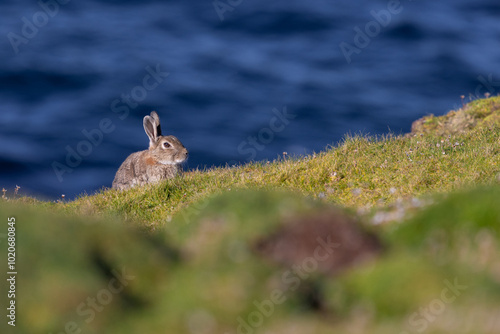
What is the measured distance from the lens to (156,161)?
19.9 m

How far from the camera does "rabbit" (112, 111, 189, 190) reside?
64.5ft

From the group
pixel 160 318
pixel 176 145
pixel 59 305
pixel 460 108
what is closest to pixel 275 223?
pixel 160 318

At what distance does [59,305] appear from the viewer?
7.68 metres

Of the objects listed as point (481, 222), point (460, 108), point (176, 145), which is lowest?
point (176, 145)

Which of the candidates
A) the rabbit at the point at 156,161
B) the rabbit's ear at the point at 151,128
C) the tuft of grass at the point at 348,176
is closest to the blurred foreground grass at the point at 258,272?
the tuft of grass at the point at 348,176

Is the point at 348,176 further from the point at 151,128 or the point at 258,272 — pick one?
the point at 258,272

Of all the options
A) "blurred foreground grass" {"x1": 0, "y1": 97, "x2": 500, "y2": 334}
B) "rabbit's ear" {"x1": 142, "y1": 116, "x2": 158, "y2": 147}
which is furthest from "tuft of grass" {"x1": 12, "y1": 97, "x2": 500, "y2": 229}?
"blurred foreground grass" {"x1": 0, "y1": 97, "x2": 500, "y2": 334}

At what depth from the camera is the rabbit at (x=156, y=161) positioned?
1967 centimetres

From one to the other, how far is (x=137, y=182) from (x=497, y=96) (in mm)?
11694

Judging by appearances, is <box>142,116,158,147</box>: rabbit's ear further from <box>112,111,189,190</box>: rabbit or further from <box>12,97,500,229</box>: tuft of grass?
<box>12,97,500,229</box>: tuft of grass

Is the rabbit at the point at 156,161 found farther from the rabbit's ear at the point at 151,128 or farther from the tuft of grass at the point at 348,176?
the tuft of grass at the point at 348,176

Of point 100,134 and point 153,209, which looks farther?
point 100,134

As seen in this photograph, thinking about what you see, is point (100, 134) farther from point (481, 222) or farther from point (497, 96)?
point (481, 222)

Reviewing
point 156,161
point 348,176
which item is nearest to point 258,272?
point 348,176
